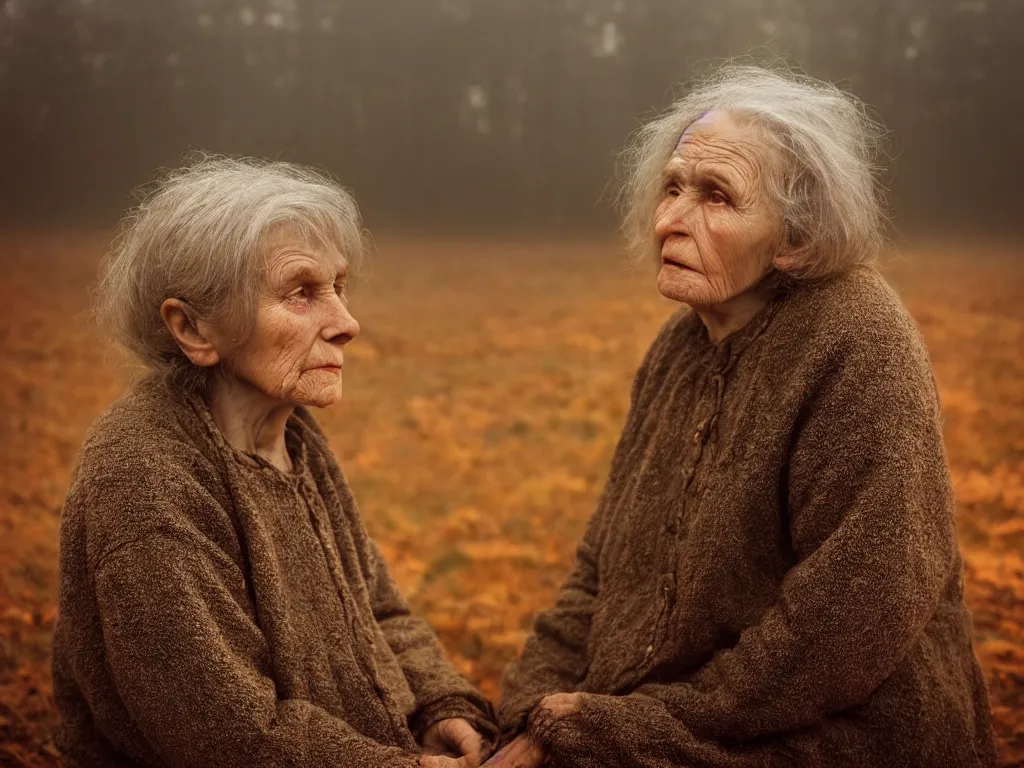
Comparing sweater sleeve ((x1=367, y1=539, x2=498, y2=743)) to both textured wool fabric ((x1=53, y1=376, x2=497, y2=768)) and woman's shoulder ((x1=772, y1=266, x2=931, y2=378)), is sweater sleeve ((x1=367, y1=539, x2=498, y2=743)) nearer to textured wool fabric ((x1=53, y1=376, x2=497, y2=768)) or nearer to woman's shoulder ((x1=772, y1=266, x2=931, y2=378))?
textured wool fabric ((x1=53, y1=376, x2=497, y2=768))

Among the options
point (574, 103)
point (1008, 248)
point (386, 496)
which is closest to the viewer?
point (386, 496)

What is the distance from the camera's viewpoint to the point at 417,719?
241cm

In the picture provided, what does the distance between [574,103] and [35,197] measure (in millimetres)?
3313

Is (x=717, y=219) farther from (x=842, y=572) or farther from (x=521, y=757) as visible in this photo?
(x=521, y=757)

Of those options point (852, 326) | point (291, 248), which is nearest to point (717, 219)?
point (852, 326)

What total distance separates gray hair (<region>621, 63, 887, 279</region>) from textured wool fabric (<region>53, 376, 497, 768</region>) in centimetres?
119

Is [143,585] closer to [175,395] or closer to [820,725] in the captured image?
[175,395]

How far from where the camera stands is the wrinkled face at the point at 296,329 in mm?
2064

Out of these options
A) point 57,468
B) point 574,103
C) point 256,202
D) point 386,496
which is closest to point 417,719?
point 256,202

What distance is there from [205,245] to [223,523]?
538 mm

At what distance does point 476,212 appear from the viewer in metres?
7.16

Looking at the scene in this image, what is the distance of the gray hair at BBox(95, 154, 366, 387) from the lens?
201 cm

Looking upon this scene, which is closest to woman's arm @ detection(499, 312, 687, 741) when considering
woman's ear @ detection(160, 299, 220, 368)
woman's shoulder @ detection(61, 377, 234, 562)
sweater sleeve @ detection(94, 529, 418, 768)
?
sweater sleeve @ detection(94, 529, 418, 768)

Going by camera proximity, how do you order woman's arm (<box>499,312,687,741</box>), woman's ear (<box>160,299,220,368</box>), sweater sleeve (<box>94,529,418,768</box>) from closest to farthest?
sweater sleeve (<box>94,529,418,768</box>) → woman's ear (<box>160,299,220,368</box>) → woman's arm (<box>499,312,687,741</box>)
